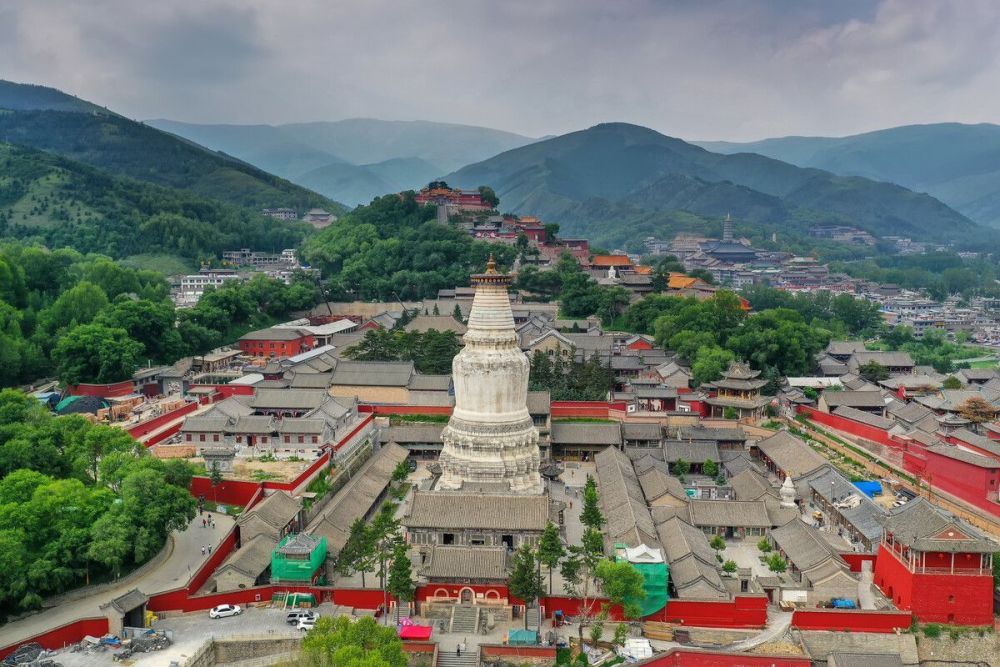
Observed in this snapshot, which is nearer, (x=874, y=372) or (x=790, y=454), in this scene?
(x=790, y=454)

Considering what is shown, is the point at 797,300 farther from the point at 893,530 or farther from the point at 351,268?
the point at 893,530

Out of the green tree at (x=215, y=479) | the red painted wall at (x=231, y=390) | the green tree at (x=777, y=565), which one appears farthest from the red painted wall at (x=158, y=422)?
the green tree at (x=777, y=565)

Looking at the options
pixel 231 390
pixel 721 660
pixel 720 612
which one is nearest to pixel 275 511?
pixel 720 612

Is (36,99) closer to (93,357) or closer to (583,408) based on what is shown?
(93,357)

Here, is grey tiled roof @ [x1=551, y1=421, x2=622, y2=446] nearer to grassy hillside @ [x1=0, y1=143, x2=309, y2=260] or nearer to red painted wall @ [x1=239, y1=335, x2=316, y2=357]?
red painted wall @ [x1=239, y1=335, x2=316, y2=357]

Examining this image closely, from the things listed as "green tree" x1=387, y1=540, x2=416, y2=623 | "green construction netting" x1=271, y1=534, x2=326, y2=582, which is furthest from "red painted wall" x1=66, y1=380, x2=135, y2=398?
"green tree" x1=387, y1=540, x2=416, y2=623

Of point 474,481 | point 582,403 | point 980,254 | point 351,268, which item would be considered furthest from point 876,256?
point 474,481

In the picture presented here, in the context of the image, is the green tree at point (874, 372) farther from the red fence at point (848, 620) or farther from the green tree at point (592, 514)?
the red fence at point (848, 620)
